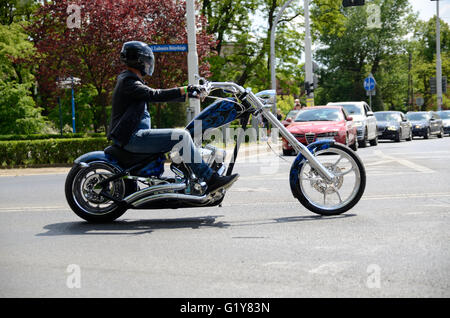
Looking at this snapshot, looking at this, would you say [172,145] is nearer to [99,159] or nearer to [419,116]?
[99,159]

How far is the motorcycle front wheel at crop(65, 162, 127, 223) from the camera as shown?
21.0ft

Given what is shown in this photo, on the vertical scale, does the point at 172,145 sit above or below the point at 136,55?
below

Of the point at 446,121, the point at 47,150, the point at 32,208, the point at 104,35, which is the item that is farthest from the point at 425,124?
the point at 32,208

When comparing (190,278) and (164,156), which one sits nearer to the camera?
(190,278)

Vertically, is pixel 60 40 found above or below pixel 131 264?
above

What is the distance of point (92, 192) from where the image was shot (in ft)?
21.1

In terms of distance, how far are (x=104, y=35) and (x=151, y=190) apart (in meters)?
14.1

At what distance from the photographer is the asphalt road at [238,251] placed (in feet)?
12.8

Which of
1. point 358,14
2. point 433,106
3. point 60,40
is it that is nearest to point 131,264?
point 60,40

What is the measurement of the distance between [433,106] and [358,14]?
22318 mm

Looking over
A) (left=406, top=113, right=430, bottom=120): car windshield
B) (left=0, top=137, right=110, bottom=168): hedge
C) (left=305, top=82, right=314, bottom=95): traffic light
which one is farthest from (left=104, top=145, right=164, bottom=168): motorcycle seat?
(left=406, top=113, right=430, bottom=120): car windshield
